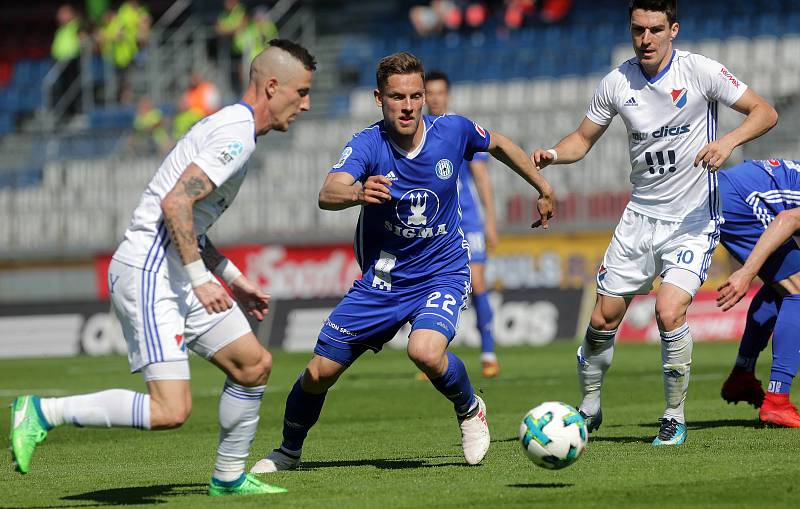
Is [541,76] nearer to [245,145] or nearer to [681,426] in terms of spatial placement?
[681,426]

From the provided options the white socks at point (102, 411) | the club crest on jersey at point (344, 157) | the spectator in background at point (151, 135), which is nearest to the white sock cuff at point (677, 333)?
the club crest on jersey at point (344, 157)

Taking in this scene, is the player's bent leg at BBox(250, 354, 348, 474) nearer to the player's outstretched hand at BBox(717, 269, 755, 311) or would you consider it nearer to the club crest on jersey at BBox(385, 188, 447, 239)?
the club crest on jersey at BBox(385, 188, 447, 239)

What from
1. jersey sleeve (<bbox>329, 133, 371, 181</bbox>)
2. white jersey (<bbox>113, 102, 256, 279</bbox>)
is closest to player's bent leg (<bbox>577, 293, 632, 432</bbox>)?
jersey sleeve (<bbox>329, 133, 371, 181</bbox>)

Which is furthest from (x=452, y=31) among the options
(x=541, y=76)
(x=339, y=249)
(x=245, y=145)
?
(x=245, y=145)

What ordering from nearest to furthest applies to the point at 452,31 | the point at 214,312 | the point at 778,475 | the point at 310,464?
the point at 214,312 → the point at 778,475 → the point at 310,464 → the point at 452,31

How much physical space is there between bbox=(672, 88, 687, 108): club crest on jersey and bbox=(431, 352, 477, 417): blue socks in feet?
7.03

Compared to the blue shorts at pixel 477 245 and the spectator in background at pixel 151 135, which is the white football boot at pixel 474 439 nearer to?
the blue shorts at pixel 477 245

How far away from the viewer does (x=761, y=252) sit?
27.9 feet

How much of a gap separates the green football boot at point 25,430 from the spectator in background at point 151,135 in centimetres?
1991

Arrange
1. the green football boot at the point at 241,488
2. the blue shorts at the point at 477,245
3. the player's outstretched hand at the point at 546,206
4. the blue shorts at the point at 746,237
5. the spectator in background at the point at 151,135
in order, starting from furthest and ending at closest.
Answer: the spectator in background at the point at 151,135 < the blue shorts at the point at 477,245 < the blue shorts at the point at 746,237 < the player's outstretched hand at the point at 546,206 < the green football boot at the point at 241,488

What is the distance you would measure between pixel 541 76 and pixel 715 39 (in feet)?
10.9

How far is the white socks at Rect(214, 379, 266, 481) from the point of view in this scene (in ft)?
22.0

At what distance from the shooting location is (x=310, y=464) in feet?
26.9

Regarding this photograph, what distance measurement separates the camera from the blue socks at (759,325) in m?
9.55
